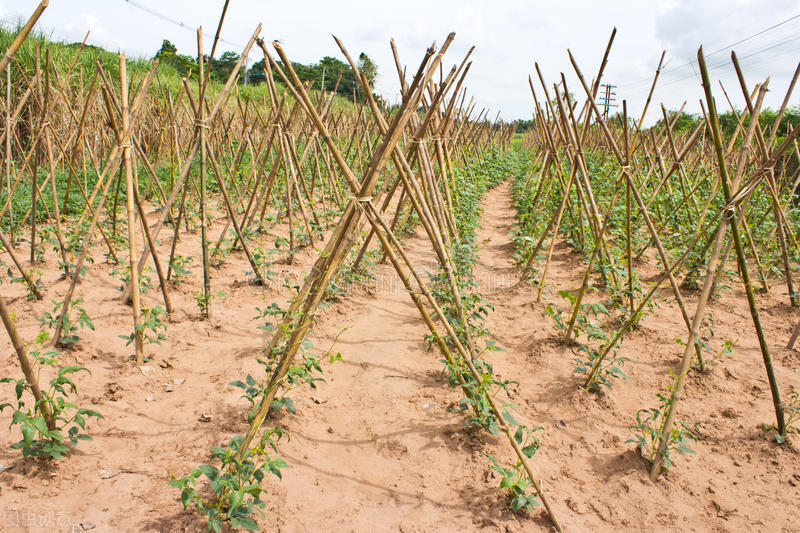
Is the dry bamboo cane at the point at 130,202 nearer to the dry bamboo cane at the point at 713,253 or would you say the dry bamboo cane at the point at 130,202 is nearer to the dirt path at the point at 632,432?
the dirt path at the point at 632,432

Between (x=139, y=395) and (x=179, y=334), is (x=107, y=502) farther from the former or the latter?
(x=179, y=334)

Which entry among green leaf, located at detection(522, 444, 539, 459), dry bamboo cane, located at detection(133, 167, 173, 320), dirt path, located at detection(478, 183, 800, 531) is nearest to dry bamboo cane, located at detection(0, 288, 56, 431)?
dry bamboo cane, located at detection(133, 167, 173, 320)

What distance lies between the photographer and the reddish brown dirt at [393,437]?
84.3 inches

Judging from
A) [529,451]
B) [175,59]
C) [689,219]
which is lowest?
[529,451]

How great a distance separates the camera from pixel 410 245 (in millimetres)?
6676

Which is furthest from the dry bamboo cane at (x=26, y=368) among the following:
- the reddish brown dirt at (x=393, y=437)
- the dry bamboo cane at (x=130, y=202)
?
the dry bamboo cane at (x=130, y=202)

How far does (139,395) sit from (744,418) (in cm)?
372

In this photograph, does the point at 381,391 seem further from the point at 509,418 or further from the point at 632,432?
the point at 632,432

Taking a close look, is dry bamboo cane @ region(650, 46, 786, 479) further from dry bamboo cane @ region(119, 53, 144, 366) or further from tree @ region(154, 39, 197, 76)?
tree @ region(154, 39, 197, 76)

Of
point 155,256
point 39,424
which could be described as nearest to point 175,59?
point 155,256

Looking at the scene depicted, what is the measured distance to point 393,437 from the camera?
272 cm

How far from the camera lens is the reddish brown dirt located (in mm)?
2141

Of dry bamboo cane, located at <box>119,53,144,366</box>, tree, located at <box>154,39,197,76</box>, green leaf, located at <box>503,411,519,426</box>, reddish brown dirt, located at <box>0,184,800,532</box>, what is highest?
tree, located at <box>154,39,197,76</box>

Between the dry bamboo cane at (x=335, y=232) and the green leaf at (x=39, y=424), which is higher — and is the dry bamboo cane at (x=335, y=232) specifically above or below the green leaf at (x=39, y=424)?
above
